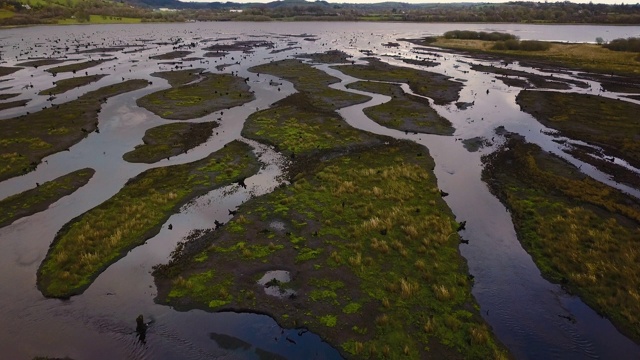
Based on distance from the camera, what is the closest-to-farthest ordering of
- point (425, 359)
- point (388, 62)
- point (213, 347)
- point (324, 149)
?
point (425, 359) → point (213, 347) → point (324, 149) → point (388, 62)

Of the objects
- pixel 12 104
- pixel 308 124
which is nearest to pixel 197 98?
pixel 308 124

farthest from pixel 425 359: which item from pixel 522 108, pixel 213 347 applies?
pixel 522 108

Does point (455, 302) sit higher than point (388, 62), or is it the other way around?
point (388, 62)

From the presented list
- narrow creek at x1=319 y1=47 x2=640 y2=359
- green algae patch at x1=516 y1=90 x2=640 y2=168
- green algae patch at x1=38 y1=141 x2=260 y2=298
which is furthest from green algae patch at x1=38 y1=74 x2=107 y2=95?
green algae patch at x1=516 y1=90 x2=640 y2=168

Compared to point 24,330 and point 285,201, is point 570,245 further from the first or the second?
point 24,330

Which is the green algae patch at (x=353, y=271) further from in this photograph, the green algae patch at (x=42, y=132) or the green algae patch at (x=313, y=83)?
the green algae patch at (x=313, y=83)

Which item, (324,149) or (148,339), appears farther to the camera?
(324,149)
